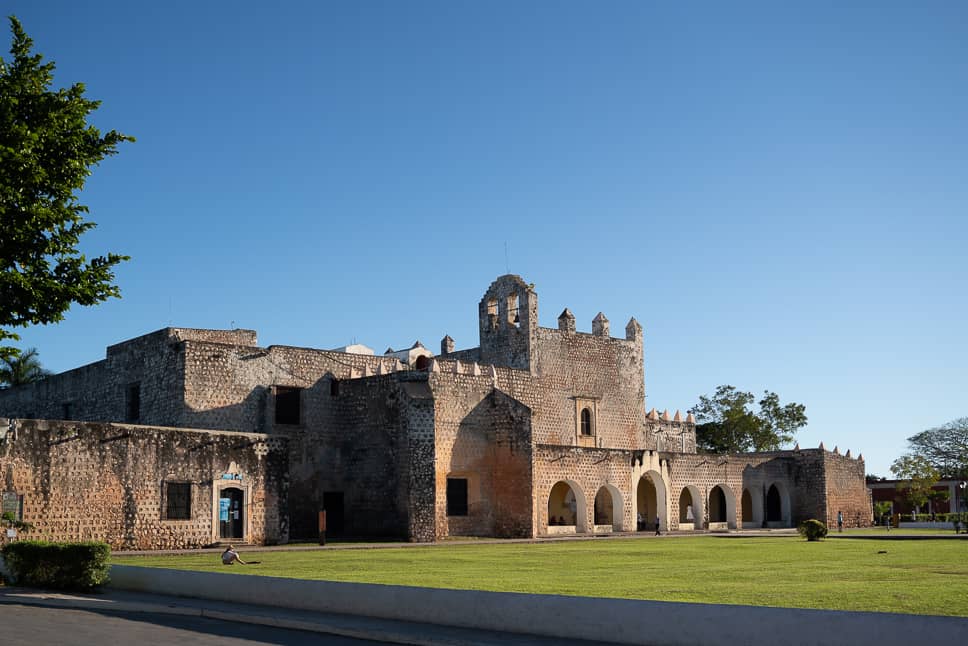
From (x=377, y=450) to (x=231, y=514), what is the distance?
248 inches

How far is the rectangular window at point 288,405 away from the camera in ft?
109

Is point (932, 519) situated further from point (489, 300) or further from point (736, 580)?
point (736, 580)

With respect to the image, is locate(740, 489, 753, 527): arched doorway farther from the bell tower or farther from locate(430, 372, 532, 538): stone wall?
locate(430, 372, 532, 538): stone wall

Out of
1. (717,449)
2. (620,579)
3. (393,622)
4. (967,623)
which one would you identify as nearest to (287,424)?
(620,579)

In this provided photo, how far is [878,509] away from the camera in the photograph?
2144 inches

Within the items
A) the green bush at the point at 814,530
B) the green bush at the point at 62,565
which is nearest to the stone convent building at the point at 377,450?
the green bush at the point at 62,565

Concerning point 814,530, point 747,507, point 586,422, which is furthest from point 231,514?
point 747,507

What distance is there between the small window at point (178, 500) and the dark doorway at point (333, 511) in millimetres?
7103

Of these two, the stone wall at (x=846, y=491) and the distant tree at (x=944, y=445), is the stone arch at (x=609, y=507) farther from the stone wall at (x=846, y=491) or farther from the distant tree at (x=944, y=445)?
the distant tree at (x=944, y=445)

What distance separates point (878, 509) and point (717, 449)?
9.80 meters

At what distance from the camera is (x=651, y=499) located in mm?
44844

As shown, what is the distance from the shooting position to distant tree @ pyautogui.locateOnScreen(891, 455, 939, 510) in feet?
179

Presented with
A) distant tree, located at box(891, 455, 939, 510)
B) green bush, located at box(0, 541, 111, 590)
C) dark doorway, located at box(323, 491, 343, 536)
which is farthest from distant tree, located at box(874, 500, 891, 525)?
green bush, located at box(0, 541, 111, 590)

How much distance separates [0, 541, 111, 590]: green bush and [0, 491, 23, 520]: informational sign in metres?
6.84
